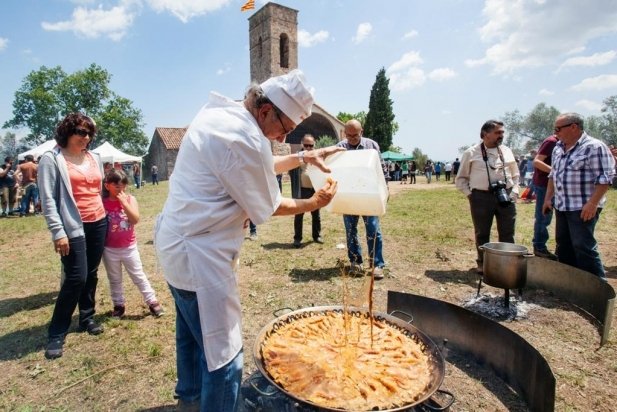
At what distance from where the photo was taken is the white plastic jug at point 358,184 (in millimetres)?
2768

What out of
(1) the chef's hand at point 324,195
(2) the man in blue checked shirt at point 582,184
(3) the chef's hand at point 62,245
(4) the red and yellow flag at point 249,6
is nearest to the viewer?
(1) the chef's hand at point 324,195

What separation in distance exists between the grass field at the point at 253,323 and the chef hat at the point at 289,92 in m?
2.21

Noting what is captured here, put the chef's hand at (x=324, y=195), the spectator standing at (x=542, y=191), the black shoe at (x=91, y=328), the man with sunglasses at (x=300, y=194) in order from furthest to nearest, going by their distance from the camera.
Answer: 1. the man with sunglasses at (x=300, y=194)
2. the spectator standing at (x=542, y=191)
3. the black shoe at (x=91, y=328)
4. the chef's hand at (x=324, y=195)

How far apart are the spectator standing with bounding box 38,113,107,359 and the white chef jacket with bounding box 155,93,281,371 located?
196 cm

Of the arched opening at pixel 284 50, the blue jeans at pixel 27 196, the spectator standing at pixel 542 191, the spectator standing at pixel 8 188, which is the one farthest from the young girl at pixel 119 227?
the arched opening at pixel 284 50

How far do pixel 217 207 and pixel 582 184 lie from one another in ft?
14.4

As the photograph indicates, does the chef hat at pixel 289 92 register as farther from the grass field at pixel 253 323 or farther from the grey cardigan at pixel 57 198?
the grey cardigan at pixel 57 198

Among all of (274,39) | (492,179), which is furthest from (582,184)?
Answer: (274,39)

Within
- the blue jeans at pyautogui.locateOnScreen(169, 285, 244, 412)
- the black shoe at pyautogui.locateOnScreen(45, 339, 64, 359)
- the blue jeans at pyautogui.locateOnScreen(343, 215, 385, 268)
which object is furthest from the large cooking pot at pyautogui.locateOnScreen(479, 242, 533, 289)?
the black shoe at pyautogui.locateOnScreen(45, 339, 64, 359)

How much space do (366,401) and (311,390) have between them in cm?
32

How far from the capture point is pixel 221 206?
1.72 metres

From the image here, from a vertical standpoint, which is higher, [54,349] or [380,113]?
[380,113]

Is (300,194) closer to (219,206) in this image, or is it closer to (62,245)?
(62,245)

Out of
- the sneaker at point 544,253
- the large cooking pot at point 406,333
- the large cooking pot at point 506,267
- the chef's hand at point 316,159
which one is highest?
the chef's hand at point 316,159
